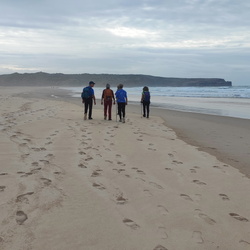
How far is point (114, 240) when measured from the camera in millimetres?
3023

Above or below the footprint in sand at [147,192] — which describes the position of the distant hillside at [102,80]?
above

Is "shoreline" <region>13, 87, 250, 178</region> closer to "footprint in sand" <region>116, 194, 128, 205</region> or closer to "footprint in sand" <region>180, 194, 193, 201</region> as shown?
"footprint in sand" <region>180, 194, 193, 201</region>

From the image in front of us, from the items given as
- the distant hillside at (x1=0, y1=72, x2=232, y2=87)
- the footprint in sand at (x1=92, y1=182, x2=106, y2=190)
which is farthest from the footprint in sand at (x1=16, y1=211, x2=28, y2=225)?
the distant hillside at (x1=0, y1=72, x2=232, y2=87)

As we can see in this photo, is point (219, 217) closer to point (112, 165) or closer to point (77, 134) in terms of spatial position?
point (112, 165)

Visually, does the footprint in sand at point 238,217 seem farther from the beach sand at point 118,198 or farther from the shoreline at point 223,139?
the shoreline at point 223,139

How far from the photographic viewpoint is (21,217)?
3.35 meters

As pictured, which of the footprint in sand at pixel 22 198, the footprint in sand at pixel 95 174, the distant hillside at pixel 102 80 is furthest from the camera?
the distant hillside at pixel 102 80

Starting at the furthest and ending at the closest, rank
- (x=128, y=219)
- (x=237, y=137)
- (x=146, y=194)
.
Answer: (x=237, y=137) < (x=146, y=194) < (x=128, y=219)

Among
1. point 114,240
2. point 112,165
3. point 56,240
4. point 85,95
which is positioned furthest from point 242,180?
point 85,95

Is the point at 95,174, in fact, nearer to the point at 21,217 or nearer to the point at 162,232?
the point at 21,217

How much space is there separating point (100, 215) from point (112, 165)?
2.24 meters

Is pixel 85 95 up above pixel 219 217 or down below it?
above

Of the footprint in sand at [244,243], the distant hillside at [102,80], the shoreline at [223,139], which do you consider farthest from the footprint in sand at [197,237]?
the distant hillside at [102,80]

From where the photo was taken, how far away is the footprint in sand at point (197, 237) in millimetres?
3104
